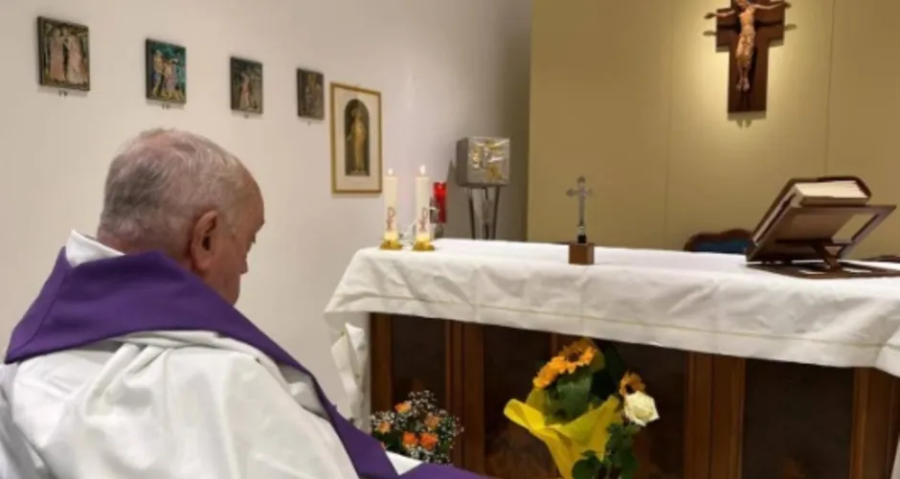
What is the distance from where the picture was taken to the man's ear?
3.41 feet

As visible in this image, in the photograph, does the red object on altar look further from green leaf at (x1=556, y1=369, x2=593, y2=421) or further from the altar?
green leaf at (x1=556, y1=369, x2=593, y2=421)

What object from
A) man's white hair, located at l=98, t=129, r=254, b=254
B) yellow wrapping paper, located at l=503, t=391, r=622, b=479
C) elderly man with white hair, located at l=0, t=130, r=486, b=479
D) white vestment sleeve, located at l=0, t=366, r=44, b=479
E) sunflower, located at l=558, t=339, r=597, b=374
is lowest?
yellow wrapping paper, located at l=503, t=391, r=622, b=479

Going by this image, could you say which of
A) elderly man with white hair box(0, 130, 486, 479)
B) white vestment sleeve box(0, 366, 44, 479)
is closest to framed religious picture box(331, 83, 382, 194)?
elderly man with white hair box(0, 130, 486, 479)

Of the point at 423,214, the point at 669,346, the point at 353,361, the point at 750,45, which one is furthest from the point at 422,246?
the point at 750,45

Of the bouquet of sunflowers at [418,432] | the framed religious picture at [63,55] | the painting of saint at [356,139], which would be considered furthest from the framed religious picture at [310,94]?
the bouquet of sunflowers at [418,432]

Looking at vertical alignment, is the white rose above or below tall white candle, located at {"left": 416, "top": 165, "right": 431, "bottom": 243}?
below

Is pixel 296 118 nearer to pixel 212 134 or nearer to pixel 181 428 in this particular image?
pixel 212 134

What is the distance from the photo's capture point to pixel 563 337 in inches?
80.4

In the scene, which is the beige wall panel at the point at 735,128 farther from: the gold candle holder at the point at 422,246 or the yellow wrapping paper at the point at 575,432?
the yellow wrapping paper at the point at 575,432

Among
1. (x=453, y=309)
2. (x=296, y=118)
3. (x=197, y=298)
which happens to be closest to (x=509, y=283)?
(x=453, y=309)

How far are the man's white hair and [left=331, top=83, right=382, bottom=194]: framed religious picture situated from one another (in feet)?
8.36

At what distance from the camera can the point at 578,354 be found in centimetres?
193

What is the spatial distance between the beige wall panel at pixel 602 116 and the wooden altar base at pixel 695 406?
228 cm

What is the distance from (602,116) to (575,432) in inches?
111
